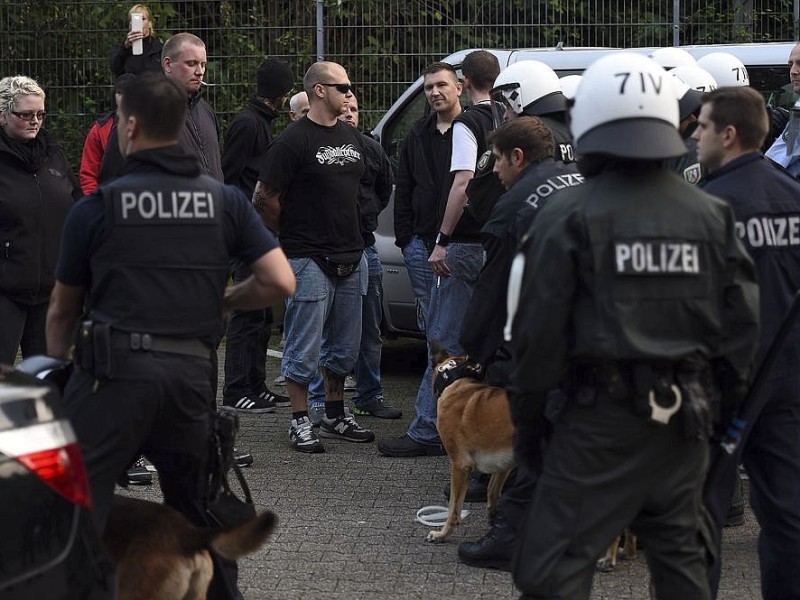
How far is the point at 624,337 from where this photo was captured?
3.36m

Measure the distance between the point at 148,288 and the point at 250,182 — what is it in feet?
14.6

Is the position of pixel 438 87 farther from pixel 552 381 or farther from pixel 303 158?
pixel 552 381

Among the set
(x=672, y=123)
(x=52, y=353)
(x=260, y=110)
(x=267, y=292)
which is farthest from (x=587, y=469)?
(x=260, y=110)

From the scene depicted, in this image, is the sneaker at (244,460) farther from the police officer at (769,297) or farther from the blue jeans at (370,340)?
the police officer at (769,297)

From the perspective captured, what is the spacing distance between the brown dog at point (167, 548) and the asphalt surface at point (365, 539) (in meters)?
1.17

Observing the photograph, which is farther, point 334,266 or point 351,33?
point 351,33

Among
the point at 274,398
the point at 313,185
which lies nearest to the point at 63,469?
the point at 313,185

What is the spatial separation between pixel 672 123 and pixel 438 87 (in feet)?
13.3

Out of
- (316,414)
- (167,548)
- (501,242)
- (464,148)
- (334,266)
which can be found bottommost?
(316,414)

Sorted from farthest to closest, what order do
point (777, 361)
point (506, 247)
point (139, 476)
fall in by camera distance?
1. point (139, 476)
2. point (506, 247)
3. point (777, 361)

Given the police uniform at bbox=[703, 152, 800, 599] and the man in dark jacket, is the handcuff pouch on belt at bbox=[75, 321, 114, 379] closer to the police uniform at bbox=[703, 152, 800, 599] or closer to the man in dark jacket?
the police uniform at bbox=[703, 152, 800, 599]

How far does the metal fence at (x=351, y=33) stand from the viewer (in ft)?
38.5

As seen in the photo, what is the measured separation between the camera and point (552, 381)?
345 cm

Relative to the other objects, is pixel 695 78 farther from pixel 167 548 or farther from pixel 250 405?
pixel 167 548
